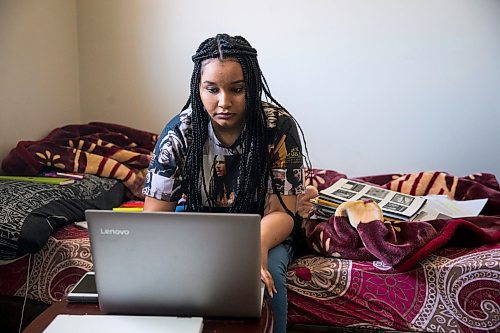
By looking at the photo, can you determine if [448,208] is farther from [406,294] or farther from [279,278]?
[279,278]

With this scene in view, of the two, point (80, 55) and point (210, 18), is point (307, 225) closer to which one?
point (210, 18)

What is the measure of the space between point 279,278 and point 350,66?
3.76ft

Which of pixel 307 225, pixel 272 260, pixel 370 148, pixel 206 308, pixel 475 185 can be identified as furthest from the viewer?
pixel 370 148

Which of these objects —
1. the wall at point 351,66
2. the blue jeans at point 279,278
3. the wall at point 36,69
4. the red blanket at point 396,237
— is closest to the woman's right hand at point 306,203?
the red blanket at point 396,237

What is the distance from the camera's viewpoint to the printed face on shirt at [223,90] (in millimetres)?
1340

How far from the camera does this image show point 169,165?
144 cm

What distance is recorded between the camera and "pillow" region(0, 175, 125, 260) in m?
1.50

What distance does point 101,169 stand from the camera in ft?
6.57

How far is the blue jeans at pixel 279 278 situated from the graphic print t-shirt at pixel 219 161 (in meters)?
0.15

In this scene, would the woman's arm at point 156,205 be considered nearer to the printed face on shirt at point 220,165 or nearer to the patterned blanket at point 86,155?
the printed face on shirt at point 220,165

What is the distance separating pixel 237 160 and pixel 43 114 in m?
1.08

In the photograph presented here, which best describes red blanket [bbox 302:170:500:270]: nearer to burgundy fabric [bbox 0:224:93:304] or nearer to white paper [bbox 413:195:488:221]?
white paper [bbox 413:195:488:221]

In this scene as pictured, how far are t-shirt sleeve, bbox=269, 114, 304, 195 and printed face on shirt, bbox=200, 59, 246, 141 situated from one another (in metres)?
0.14

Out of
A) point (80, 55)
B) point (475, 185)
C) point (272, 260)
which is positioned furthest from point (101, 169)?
point (475, 185)
